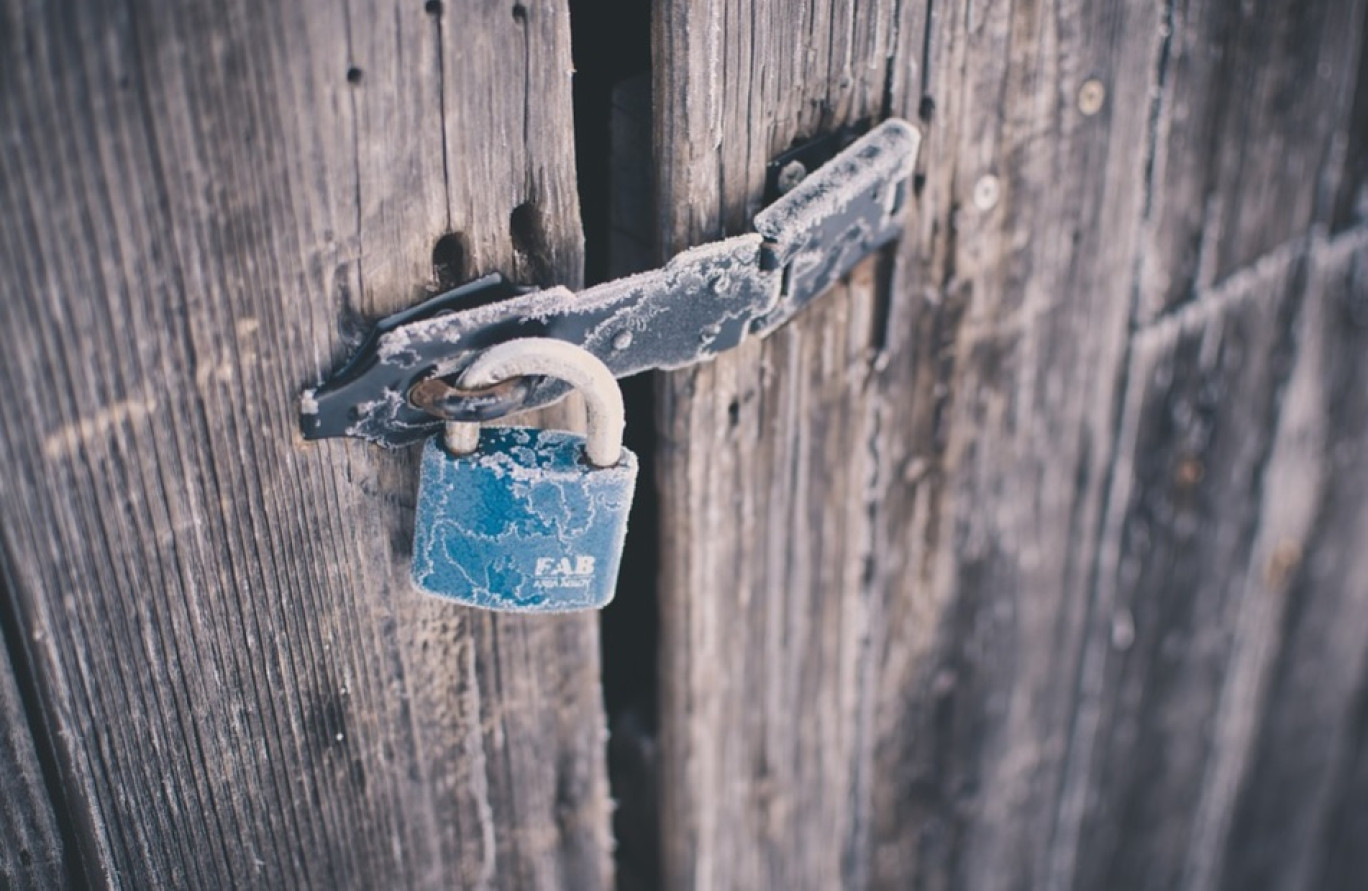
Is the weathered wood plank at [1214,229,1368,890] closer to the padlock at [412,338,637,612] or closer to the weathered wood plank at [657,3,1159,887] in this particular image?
the weathered wood plank at [657,3,1159,887]

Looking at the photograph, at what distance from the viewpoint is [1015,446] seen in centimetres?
107

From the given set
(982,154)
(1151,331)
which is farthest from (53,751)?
(1151,331)

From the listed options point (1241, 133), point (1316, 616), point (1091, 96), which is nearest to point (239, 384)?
point (1091, 96)

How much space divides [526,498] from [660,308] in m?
0.15

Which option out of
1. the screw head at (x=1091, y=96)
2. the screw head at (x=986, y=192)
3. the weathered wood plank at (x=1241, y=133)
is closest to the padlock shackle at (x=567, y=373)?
the screw head at (x=986, y=192)

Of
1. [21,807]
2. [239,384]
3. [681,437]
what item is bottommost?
[21,807]

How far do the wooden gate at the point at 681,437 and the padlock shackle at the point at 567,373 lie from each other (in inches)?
3.6

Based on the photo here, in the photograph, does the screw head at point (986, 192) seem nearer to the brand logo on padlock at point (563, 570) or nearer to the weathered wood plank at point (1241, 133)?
the weathered wood plank at point (1241, 133)

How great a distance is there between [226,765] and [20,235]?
1.18 feet

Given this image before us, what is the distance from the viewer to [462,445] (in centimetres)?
61

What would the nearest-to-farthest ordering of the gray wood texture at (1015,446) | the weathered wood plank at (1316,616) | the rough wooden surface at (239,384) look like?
the rough wooden surface at (239,384)
the gray wood texture at (1015,446)
the weathered wood plank at (1316,616)

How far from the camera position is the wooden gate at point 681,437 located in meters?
0.57

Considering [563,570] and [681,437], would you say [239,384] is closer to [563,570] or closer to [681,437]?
[563,570]

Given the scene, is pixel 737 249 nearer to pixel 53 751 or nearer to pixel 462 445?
pixel 462 445
